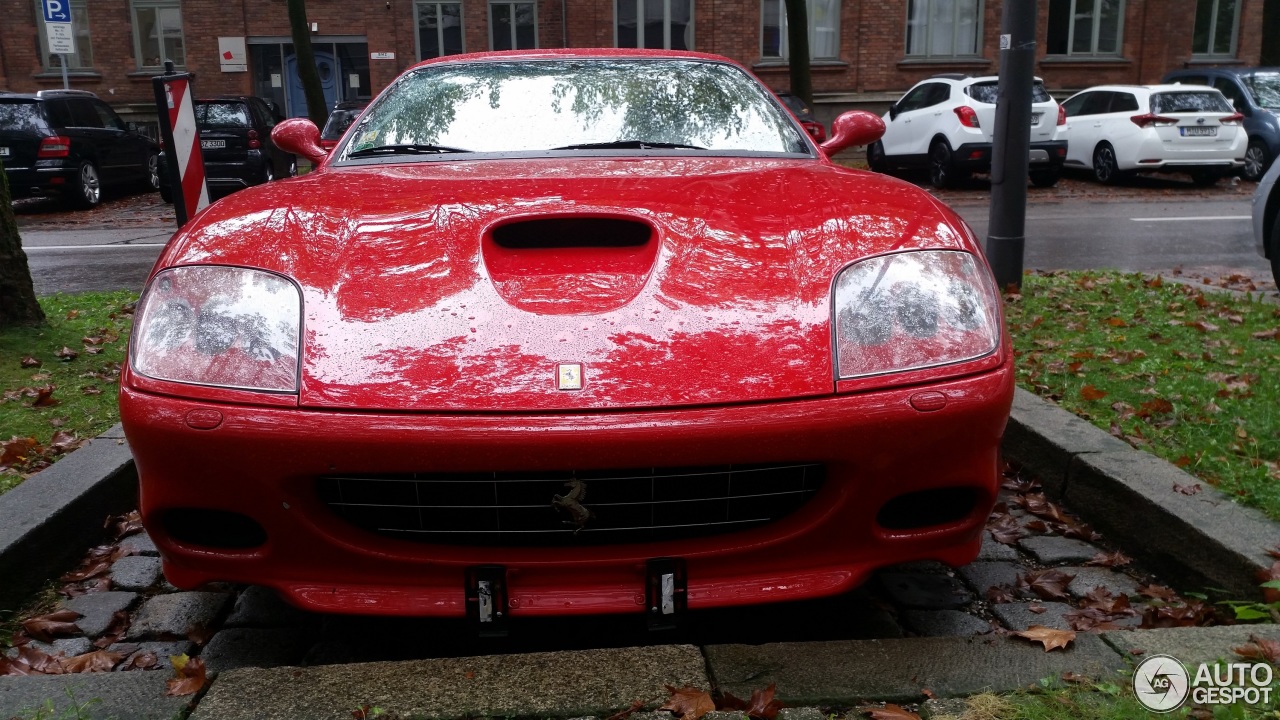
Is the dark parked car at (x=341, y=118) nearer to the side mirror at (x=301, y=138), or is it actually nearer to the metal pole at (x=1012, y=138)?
the metal pole at (x=1012, y=138)

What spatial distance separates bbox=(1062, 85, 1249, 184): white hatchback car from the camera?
1645 centimetres

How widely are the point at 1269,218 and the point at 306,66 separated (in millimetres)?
15860

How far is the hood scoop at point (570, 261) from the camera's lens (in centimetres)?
244

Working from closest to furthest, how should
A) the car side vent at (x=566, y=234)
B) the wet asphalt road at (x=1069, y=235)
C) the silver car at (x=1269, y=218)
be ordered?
the car side vent at (x=566, y=234)
the silver car at (x=1269, y=218)
the wet asphalt road at (x=1069, y=235)

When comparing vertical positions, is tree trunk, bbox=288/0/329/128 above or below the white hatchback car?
above

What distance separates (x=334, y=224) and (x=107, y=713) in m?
1.19

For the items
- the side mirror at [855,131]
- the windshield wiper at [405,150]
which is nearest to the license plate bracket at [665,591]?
the windshield wiper at [405,150]

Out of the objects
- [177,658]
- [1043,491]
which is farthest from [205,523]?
[1043,491]

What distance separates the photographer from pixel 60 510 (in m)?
3.18

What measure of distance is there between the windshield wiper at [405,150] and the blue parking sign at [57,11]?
17576 mm

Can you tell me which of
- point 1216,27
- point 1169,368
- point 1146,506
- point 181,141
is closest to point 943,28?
point 1216,27

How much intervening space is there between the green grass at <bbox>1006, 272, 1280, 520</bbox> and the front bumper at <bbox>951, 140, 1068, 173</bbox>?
9.57 meters

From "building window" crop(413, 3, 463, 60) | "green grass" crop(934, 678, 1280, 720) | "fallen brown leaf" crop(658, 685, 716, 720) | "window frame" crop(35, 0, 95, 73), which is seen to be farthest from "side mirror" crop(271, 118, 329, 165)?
"window frame" crop(35, 0, 95, 73)

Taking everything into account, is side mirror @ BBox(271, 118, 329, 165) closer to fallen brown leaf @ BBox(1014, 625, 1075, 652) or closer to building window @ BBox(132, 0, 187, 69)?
fallen brown leaf @ BBox(1014, 625, 1075, 652)
